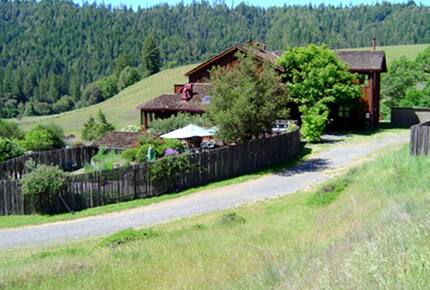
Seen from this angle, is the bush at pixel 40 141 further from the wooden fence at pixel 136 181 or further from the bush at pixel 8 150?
the wooden fence at pixel 136 181

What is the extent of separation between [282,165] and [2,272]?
21973 millimetres

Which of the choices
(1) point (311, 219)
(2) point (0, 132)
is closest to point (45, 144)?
(2) point (0, 132)

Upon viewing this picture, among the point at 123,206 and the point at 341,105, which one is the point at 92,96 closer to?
the point at 341,105

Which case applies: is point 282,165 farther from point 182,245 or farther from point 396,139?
point 182,245

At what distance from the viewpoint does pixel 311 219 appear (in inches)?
685

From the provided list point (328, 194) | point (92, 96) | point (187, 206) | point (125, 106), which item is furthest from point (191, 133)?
point (92, 96)

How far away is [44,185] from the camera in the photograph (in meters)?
25.5

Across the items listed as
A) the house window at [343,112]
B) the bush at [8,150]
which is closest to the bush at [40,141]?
the bush at [8,150]

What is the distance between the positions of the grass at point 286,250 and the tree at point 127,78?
13044 cm

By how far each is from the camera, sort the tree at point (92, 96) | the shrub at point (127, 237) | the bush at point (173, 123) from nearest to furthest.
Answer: the shrub at point (127, 237) < the bush at point (173, 123) < the tree at point (92, 96)

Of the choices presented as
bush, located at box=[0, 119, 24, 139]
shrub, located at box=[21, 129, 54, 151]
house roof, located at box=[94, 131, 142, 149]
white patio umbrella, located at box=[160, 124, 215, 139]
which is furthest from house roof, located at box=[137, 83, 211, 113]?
→ bush, located at box=[0, 119, 24, 139]

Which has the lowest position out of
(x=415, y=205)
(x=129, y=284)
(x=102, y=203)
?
(x=102, y=203)

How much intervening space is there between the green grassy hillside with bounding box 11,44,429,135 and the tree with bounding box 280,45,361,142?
40596mm

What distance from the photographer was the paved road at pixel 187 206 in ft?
72.7
